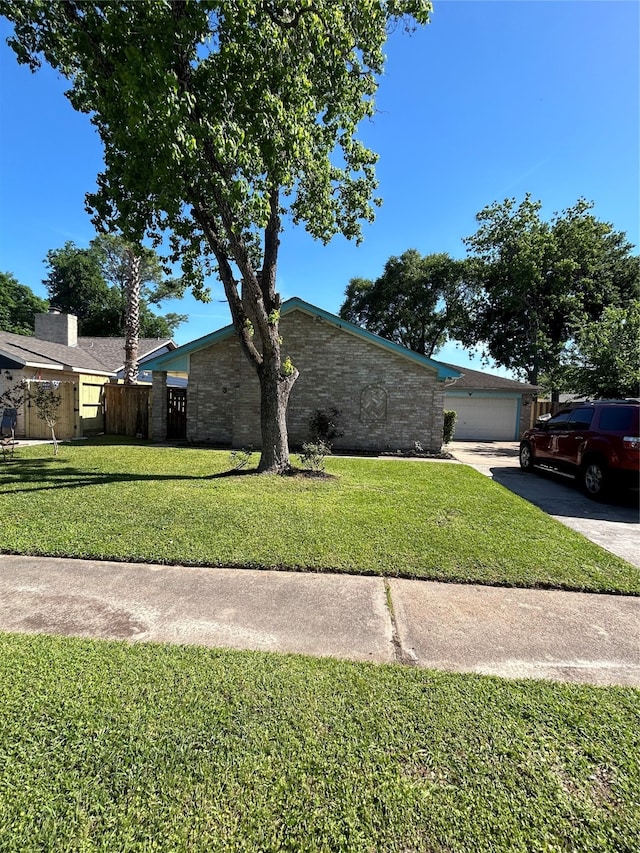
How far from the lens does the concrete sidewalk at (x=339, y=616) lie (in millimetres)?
2961

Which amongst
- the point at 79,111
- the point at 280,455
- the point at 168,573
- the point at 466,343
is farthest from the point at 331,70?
the point at 466,343

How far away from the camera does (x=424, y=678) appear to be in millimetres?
2650

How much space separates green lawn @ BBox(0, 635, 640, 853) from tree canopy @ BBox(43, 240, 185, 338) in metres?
38.2

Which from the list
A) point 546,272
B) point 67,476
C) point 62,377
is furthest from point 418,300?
point 67,476

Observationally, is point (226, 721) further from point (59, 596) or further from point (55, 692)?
point (59, 596)

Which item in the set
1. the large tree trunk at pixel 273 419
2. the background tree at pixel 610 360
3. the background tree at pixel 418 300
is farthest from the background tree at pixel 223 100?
the background tree at pixel 418 300

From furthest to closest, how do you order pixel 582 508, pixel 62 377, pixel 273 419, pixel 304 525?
pixel 62 377
pixel 273 419
pixel 582 508
pixel 304 525

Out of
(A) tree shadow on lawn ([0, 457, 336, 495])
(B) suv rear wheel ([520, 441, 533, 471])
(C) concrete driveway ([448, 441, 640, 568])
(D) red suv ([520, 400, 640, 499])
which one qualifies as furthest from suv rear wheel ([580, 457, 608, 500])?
(A) tree shadow on lawn ([0, 457, 336, 495])

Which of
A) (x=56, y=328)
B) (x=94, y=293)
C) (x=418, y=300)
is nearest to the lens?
(x=56, y=328)

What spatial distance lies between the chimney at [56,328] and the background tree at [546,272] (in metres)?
22.9

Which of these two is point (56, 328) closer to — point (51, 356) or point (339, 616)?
point (51, 356)

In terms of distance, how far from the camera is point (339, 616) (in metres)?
3.46

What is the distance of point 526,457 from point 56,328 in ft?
66.3

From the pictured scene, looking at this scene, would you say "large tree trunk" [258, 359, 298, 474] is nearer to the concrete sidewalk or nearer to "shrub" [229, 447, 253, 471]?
"shrub" [229, 447, 253, 471]
